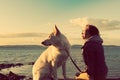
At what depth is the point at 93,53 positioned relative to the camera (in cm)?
826

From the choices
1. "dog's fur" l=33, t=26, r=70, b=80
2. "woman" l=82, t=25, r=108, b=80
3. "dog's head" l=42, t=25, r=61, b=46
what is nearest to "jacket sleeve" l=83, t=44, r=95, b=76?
"woman" l=82, t=25, r=108, b=80

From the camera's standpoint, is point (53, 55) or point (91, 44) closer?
point (91, 44)

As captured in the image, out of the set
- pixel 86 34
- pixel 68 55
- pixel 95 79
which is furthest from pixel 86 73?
pixel 68 55

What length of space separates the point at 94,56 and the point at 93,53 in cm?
8

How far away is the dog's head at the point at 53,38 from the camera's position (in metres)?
10.9

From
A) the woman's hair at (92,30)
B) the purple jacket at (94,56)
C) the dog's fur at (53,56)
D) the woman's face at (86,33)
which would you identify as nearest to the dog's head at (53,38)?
the dog's fur at (53,56)

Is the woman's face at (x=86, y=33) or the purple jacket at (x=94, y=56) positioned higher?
the woman's face at (x=86, y=33)

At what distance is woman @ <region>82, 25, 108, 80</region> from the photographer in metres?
8.24

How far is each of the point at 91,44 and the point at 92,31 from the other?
1.02 ft

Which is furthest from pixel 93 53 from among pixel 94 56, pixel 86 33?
pixel 86 33

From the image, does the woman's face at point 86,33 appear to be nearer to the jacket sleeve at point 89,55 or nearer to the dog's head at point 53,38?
the jacket sleeve at point 89,55

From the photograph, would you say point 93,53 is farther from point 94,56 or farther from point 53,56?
point 53,56

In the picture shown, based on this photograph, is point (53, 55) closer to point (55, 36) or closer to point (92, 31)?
point (55, 36)

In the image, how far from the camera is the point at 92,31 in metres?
8.34
